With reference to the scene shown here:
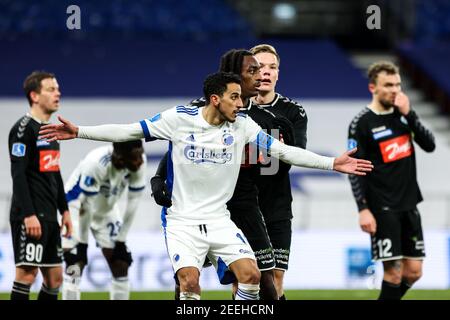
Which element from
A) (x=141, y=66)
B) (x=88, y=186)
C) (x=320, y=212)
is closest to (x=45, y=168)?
(x=88, y=186)

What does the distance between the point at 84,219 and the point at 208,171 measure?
364cm

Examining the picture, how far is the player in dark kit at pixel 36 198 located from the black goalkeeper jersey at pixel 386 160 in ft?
9.34

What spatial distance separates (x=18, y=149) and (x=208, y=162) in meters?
2.54

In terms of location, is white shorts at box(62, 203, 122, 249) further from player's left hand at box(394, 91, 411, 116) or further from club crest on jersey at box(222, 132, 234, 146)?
club crest on jersey at box(222, 132, 234, 146)

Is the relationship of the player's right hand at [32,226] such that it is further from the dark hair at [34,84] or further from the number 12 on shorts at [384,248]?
the number 12 on shorts at [384,248]

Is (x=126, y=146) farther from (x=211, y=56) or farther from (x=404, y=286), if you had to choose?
(x=211, y=56)

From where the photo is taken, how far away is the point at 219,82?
723 centimetres

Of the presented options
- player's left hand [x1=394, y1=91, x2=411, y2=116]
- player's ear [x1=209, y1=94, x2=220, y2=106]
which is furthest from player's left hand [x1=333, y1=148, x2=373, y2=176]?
player's left hand [x1=394, y1=91, x2=411, y2=116]

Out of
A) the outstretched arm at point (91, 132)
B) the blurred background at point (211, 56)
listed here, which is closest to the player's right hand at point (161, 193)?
the outstretched arm at point (91, 132)

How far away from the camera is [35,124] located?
927 centimetres

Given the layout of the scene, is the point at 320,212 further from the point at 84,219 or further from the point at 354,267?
the point at 84,219

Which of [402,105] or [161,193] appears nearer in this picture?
[161,193]

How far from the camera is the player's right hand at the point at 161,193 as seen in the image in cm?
726

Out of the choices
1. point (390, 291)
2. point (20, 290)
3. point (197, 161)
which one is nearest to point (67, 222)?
point (20, 290)
